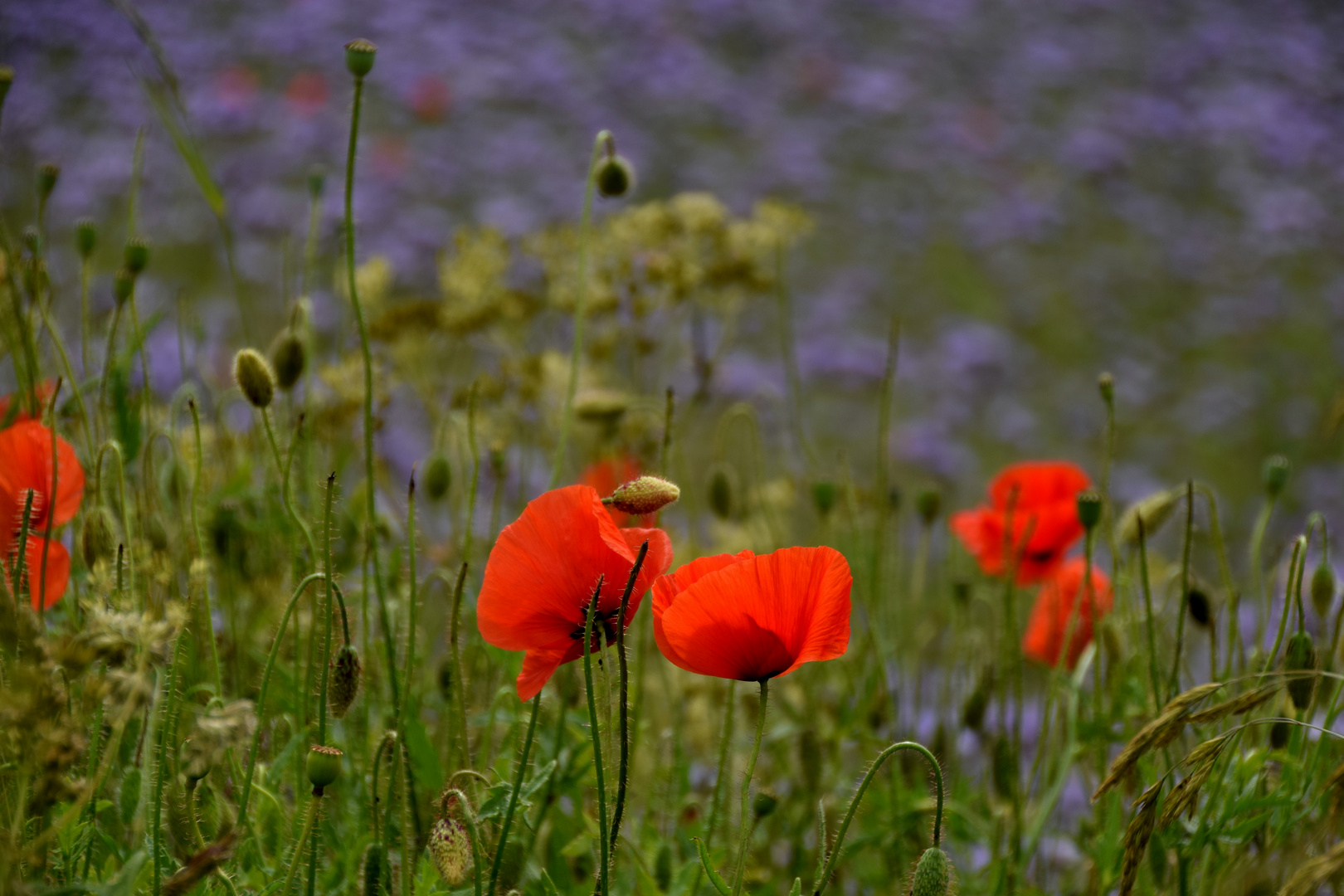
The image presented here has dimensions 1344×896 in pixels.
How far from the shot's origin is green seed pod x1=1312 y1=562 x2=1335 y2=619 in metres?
0.82

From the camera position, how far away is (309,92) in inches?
144

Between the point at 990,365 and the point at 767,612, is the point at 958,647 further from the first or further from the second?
the point at 990,365

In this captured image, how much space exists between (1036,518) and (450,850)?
2.08ft

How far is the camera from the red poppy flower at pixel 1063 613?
1.03 meters

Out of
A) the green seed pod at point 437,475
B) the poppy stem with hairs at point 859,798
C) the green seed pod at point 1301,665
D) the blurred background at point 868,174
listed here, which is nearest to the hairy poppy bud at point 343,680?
the poppy stem with hairs at point 859,798

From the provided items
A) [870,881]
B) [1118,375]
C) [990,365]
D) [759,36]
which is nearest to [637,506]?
[870,881]

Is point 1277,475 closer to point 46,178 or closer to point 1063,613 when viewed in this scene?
point 1063,613

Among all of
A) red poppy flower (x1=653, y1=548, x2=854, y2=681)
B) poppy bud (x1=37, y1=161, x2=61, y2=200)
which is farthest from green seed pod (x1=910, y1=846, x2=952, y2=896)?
poppy bud (x1=37, y1=161, x2=61, y2=200)

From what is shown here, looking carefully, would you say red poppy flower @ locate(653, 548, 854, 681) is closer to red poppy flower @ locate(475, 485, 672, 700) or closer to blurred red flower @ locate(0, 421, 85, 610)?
red poppy flower @ locate(475, 485, 672, 700)

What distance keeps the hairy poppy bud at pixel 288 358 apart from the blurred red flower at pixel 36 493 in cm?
15

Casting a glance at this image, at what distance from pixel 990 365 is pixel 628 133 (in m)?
1.58

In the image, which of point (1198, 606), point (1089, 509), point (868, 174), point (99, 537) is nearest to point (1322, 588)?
point (1198, 606)

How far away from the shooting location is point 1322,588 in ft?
2.70

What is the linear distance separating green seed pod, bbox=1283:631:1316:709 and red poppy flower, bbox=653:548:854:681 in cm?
36
